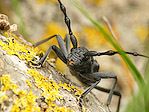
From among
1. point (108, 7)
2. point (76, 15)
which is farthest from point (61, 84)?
point (108, 7)

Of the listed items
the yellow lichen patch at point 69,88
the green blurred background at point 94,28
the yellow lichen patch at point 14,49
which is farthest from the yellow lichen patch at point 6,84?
the green blurred background at point 94,28

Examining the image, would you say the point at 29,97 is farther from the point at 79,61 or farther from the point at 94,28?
the point at 94,28

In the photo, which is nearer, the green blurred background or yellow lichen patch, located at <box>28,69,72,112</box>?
yellow lichen patch, located at <box>28,69,72,112</box>

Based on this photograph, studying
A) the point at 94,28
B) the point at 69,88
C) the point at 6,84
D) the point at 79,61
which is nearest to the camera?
the point at 6,84

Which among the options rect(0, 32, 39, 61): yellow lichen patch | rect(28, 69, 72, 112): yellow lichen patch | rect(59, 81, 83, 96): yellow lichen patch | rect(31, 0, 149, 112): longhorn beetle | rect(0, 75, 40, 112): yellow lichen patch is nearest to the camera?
→ rect(0, 75, 40, 112): yellow lichen patch

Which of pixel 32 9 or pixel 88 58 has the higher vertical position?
pixel 32 9

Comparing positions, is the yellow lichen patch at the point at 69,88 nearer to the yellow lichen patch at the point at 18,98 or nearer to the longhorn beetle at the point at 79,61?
the longhorn beetle at the point at 79,61

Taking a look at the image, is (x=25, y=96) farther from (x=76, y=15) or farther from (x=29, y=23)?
(x=76, y=15)

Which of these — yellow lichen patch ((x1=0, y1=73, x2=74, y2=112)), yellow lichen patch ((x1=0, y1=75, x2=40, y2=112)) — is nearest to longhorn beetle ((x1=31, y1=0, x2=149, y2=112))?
yellow lichen patch ((x1=0, y1=73, x2=74, y2=112))

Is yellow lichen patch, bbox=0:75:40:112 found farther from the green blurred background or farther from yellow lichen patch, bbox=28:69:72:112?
the green blurred background

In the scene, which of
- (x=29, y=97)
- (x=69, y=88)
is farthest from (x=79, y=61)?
(x=29, y=97)

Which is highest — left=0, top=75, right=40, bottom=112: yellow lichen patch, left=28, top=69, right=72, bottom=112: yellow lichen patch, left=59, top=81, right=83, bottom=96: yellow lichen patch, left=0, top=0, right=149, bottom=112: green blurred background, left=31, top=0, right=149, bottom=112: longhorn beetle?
left=0, top=0, right=149, bottom=112: green blurred background
